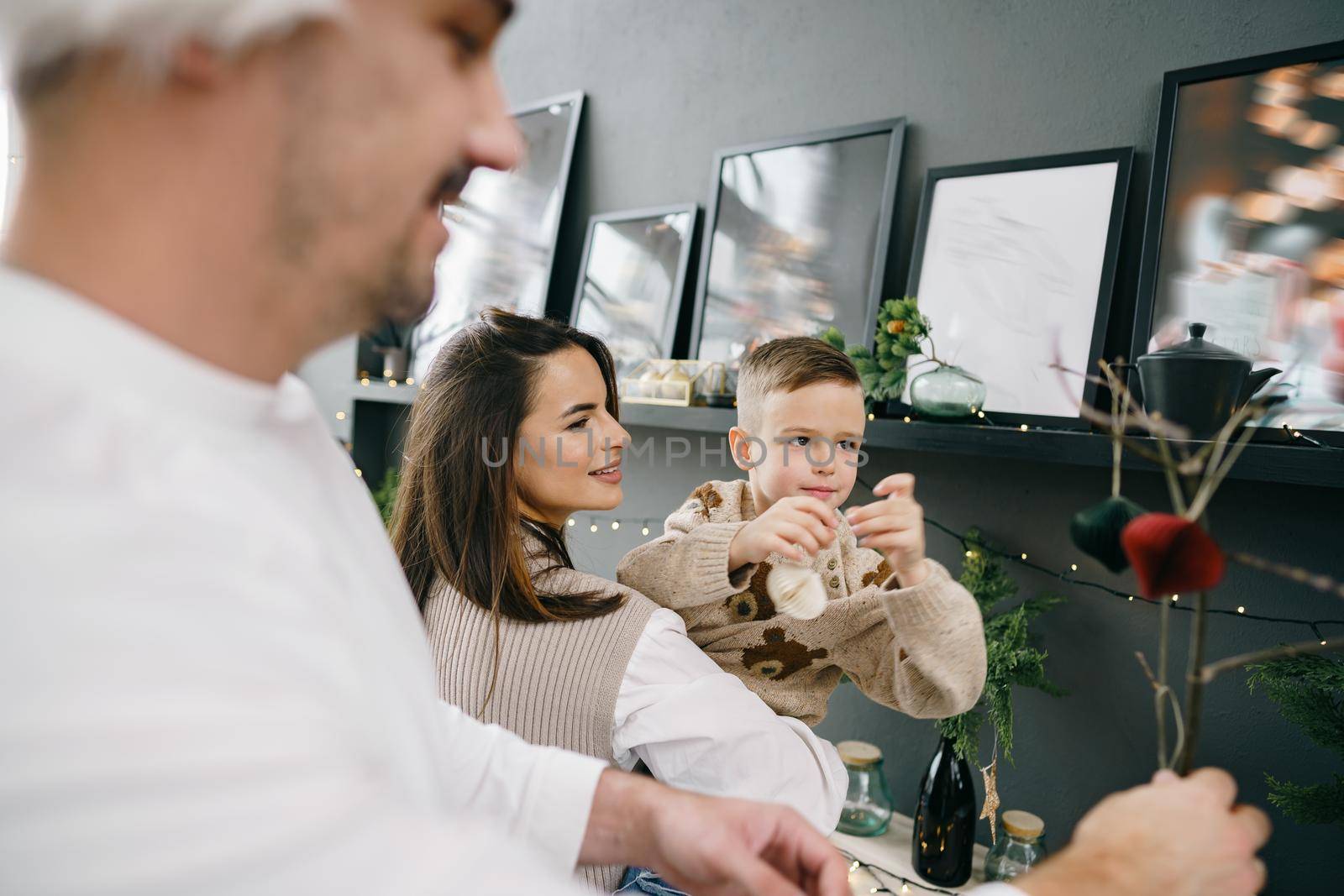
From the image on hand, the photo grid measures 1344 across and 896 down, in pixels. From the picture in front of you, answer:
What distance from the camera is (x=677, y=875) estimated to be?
2.20ft

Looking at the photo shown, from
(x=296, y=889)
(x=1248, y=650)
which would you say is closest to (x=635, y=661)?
(x=296, y=889)

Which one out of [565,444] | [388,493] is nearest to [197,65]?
[565,444]

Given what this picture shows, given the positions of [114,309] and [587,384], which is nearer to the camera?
[114,309]

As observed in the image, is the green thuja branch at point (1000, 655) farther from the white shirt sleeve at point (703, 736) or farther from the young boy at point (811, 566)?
the white shirt sleeve at point (703, 736)

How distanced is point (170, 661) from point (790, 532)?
2.93 feet

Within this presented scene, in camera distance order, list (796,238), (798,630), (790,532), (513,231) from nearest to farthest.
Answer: (790,532) < (798,630) < (796,238) < (513,231)

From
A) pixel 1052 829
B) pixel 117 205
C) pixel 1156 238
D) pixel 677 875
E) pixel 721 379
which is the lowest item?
pixel 1052 829

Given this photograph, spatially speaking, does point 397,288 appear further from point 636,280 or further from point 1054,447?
point 636,280

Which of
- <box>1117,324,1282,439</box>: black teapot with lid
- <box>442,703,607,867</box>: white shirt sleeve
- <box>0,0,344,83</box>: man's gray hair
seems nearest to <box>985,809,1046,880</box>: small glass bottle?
<box>1117,324,1282,439</box>: black teapot with lid

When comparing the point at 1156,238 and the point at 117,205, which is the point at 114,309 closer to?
the point at 117,205

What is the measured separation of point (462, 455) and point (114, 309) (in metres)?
0.92

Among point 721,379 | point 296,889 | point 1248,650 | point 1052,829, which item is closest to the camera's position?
point 296,889

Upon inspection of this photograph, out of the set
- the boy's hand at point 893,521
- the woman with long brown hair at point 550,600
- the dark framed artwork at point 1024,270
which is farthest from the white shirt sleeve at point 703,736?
the dark framed artwork at point 1024,270

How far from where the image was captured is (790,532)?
3.86ft
